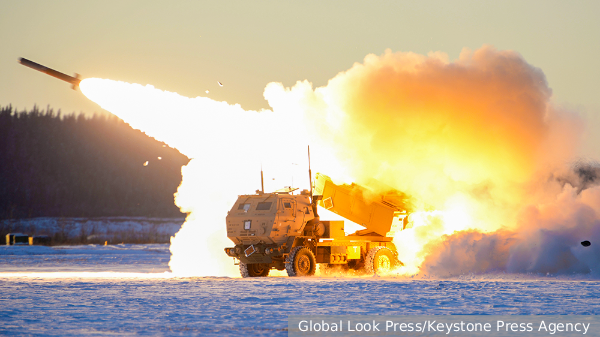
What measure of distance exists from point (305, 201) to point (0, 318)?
13502mm

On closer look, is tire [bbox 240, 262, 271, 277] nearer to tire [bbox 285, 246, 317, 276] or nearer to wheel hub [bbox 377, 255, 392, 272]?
tire [bbox 285, 246, 317, 276]

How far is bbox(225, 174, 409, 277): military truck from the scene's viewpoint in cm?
2628

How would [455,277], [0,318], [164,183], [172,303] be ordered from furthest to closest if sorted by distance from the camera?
[164,183], [455,277], [172,303], [0,318]

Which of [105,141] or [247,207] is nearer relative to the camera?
[247,207]

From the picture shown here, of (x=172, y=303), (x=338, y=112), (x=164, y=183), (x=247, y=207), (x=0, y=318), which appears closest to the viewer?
(x=0, y=318)

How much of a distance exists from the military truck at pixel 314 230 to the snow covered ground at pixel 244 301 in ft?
5.81

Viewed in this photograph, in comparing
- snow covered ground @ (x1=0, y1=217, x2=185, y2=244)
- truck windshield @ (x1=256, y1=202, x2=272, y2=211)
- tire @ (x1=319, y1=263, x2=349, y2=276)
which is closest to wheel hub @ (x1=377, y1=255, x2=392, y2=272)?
tire @ (x1=319, y1=263, x2=349, y2=276)

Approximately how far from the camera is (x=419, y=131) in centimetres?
2833

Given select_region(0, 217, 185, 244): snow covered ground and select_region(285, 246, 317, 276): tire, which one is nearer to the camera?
select_region(285, 246, 317, 276): tire

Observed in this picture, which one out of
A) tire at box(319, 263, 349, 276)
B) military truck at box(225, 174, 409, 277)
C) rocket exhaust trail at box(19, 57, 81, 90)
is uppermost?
rocket exhaust trail at box(19, 57, 81, 90)

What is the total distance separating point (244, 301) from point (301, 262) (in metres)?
8.11

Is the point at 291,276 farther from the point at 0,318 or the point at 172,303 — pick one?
the point at 0,318

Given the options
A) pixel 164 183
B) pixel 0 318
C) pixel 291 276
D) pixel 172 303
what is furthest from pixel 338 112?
pixel 164 183

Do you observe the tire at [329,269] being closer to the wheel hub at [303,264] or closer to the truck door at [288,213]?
the wheel hub at [303,264]
